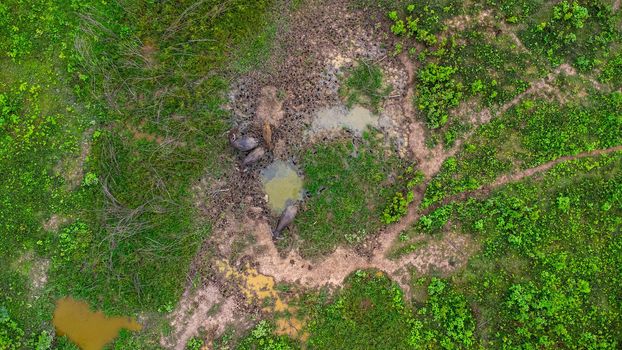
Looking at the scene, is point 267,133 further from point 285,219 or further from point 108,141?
point 108,141

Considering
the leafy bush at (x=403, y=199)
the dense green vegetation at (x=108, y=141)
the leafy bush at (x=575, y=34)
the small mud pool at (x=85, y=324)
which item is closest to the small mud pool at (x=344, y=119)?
the leafy bush at (x=403, y=199)

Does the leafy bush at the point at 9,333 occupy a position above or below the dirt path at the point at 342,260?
above

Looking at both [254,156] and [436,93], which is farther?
[436,93]

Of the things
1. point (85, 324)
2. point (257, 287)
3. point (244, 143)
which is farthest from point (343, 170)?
point (85, 324)

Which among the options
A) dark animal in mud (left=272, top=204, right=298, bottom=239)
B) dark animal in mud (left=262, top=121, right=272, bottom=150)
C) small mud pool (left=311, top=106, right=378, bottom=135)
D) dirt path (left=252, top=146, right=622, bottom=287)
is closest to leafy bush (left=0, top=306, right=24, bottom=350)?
dirt path (left=252, top=146, right=622, bottom=287)

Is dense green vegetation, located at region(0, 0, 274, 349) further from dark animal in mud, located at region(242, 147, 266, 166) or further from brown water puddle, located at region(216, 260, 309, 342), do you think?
brown water puddle, located at region(216, 260, 309, 342)

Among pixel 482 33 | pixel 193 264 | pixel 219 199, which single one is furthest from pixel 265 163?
pixel 482 33

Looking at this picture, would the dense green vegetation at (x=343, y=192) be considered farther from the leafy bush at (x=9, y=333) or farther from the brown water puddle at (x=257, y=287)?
the leafy bush at (x=9, y=333)

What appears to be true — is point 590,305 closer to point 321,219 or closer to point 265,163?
point 321,219
